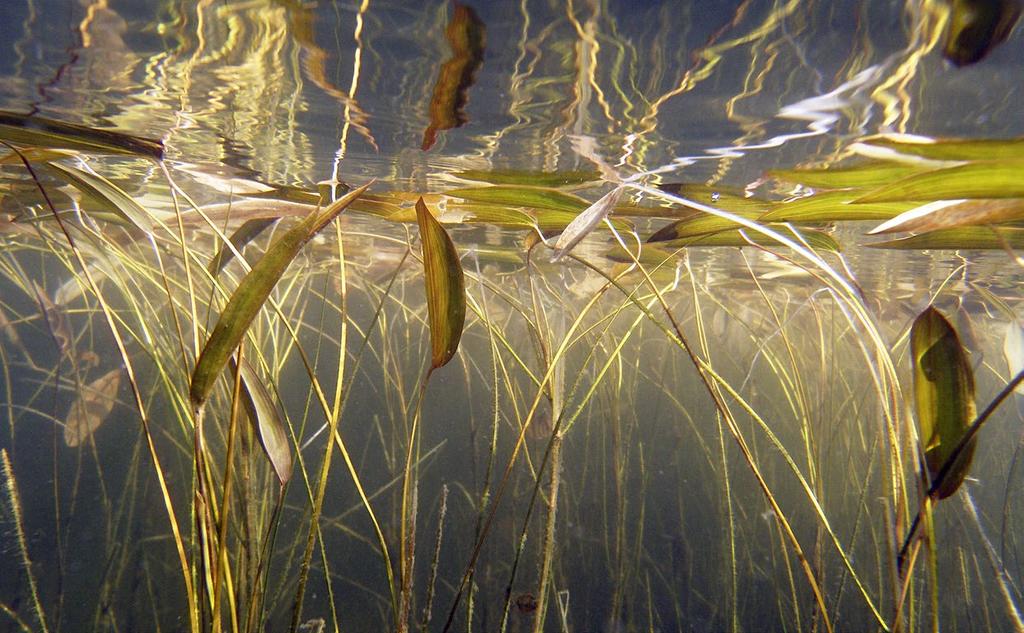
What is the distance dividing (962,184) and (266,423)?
234cm

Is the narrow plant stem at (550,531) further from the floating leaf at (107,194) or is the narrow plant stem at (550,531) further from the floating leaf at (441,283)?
the floating leaf at (107,194)

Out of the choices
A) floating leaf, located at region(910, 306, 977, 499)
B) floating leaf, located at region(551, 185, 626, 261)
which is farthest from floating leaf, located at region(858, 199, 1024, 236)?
floating leaf, located at region(551, 185, 626, 261)

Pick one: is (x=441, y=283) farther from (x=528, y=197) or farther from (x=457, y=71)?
(x=457, y=71)

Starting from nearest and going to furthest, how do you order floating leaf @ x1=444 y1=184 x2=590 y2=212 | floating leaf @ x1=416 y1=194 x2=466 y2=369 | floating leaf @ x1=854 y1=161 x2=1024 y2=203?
floating leaf @ x1=854 y1=161 x2=1024 y2=203 < floating leaf @ x1=416 y1=194 x2=466 y2=369 < floating leaf @ x1=444 y1=184 x2=590 y2=212

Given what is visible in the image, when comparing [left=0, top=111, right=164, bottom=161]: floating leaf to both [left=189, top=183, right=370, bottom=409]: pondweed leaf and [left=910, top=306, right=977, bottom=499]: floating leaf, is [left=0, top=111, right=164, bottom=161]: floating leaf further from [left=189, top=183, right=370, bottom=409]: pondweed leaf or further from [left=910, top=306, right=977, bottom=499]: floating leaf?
[left=910, top=306, right=977, bottom=499]: floating leaf

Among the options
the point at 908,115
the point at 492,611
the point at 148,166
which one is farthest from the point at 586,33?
the point at 492,611

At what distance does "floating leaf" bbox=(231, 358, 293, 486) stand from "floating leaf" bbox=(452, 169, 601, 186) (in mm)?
4319

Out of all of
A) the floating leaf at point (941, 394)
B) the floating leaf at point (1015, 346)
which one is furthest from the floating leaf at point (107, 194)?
the floating leaf at point (1015, 346)

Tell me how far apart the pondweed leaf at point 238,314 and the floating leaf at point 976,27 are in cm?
358

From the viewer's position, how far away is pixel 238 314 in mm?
1343

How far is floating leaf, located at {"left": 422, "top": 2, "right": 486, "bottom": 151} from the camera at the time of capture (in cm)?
325

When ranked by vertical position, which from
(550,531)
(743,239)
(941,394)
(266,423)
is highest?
(743,239)

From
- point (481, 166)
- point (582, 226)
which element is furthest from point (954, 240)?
point (481, 166)

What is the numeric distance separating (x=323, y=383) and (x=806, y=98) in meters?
20.6
